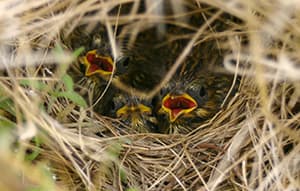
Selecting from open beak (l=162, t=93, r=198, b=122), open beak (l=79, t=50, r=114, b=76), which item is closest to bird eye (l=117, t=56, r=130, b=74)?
open beak (l=79, t=50, r=114, b=76)

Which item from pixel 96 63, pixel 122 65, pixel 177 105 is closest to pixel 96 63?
pixel 96 63

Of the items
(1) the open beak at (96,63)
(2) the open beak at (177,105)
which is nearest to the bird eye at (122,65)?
(1) the open beak at (96,63)

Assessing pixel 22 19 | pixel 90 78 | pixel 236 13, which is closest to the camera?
pixel 236 13

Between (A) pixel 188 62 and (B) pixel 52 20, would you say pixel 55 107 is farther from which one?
(A) pixel 188 62

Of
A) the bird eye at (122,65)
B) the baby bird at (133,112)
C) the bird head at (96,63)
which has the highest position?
the bird head at (96,63)

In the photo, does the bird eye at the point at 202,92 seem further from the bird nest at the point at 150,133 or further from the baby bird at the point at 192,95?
the bird nest at the point at 150,133

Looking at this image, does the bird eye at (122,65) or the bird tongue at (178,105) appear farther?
the bird eye at (122,65)

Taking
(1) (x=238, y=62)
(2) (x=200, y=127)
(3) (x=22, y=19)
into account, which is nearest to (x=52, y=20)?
(3) (x=22, y=19)
